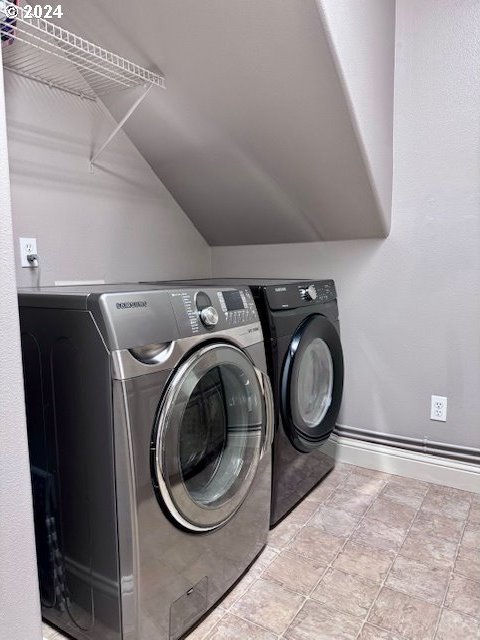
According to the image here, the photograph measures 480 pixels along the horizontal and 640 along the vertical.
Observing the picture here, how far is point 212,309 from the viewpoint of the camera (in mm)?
1378

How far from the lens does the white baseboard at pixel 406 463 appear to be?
2115 mm

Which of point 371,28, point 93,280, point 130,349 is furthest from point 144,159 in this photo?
point 130,349

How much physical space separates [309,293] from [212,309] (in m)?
0.72

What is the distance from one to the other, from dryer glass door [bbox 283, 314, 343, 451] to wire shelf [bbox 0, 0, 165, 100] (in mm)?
1138

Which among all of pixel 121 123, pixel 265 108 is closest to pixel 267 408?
pixel 265 108

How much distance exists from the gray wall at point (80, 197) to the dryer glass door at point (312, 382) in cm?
88

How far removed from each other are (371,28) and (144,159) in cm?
113

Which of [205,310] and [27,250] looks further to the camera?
[27,250]

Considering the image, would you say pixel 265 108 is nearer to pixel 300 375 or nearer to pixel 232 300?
pixel 232 300

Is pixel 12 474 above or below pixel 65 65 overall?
below

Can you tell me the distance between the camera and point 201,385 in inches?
54.2

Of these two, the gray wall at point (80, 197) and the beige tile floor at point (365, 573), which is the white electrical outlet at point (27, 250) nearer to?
the gray wall at point (80, 197)

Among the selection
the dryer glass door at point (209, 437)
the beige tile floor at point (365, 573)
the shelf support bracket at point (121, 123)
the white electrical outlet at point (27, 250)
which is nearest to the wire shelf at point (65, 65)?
the shelf support bracket at point (121, 123)

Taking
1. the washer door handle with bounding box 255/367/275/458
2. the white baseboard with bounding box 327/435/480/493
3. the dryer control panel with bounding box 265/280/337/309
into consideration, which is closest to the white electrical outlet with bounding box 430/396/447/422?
the white baseboard with bounding box 327/435/480/493
